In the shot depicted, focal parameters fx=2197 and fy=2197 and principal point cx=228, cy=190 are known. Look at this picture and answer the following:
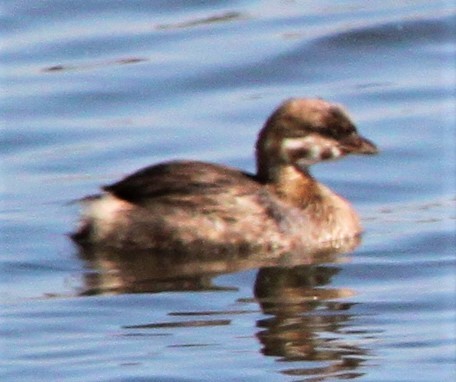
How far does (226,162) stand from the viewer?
43.9 feet

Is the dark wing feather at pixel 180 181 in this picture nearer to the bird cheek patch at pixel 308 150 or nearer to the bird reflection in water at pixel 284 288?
the bird reflection in water at pixel 284 288

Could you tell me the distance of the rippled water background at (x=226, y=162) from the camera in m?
9.29

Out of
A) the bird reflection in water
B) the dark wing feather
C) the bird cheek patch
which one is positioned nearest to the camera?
the bird reflection in water

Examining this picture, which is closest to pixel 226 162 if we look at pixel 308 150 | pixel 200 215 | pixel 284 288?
pixel 308 150

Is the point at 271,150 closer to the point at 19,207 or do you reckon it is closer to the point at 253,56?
the point at 19,207

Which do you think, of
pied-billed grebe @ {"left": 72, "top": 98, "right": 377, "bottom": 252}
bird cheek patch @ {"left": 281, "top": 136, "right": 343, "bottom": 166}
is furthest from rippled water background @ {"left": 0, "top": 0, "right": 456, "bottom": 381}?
bird cheek patch @ {"left": 281, "top": 136, "right": 343, "bottom": 166}

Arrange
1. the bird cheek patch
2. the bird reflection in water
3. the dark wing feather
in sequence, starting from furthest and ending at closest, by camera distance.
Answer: the bird cheek patch < the dark wing feather < the bird reflection in water

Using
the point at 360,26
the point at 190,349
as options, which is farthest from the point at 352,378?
the point at 360,26

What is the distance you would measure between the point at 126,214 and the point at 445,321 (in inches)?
103

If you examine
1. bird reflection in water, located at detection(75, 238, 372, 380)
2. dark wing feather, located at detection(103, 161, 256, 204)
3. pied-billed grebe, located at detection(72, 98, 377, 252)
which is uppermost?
dark wing feather, located at detection(103, 161, 256, 204)

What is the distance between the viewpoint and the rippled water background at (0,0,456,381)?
9.29 meters

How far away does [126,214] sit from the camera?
39.2ft

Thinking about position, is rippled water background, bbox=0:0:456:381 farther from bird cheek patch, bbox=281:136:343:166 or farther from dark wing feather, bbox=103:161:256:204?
dark wing feather, bbox=103:161:256:204

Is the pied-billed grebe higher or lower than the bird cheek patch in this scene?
lower
